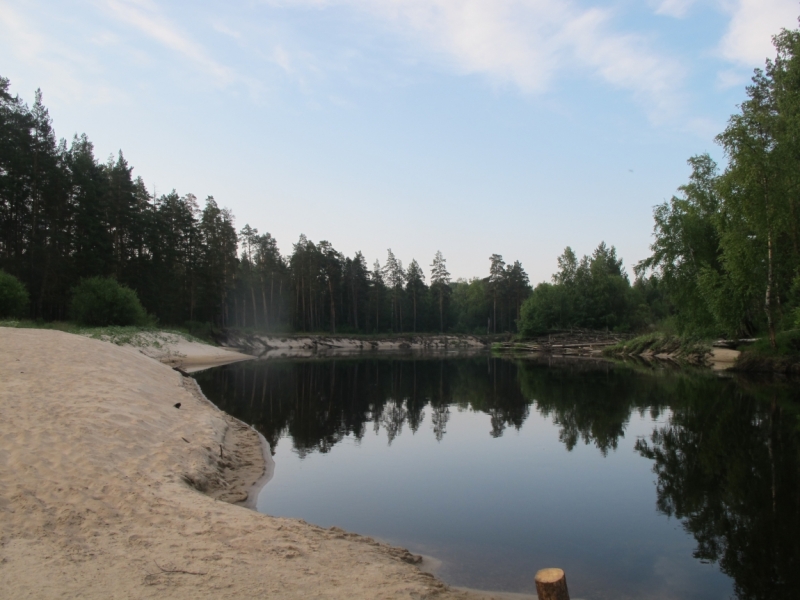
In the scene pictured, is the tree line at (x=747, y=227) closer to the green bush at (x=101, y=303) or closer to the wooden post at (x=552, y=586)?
the wooden post at (x=552, y=586)

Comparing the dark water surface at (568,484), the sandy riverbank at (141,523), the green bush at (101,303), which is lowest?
the dark water surface at (568,484)

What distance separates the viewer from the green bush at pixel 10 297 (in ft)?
102

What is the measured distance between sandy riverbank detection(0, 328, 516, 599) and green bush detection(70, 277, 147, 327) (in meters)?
29.7

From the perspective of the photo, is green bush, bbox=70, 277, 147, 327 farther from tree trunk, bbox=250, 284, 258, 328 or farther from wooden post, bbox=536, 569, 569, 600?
wooden post, bbox=536, 569, 569, 600

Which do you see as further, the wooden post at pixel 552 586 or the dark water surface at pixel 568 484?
the dark water surface at pixel 568 484

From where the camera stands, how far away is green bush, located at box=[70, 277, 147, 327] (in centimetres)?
3884

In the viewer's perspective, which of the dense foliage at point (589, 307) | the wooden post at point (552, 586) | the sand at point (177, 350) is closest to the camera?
the wooden post at point (552, 586)

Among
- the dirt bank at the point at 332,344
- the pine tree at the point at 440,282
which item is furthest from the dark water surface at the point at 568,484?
the pine tree at the point at 440,282

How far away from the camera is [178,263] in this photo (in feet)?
196

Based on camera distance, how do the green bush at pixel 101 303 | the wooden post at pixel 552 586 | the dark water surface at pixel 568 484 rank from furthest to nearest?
the green bush at pixel 101 303, the dark water surface at pixel 568 484, the wooden post at pixel 552 586

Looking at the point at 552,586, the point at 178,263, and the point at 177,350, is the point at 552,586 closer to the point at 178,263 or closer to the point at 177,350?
the point at 177,350

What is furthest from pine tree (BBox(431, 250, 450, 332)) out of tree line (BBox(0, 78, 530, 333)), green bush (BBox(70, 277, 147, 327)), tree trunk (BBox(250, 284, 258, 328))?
green bush (BBox(70, 277, 147, 327))

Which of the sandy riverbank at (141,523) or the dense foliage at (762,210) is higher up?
the dense foliage at (762,210)

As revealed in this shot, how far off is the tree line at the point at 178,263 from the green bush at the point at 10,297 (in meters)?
6.23
